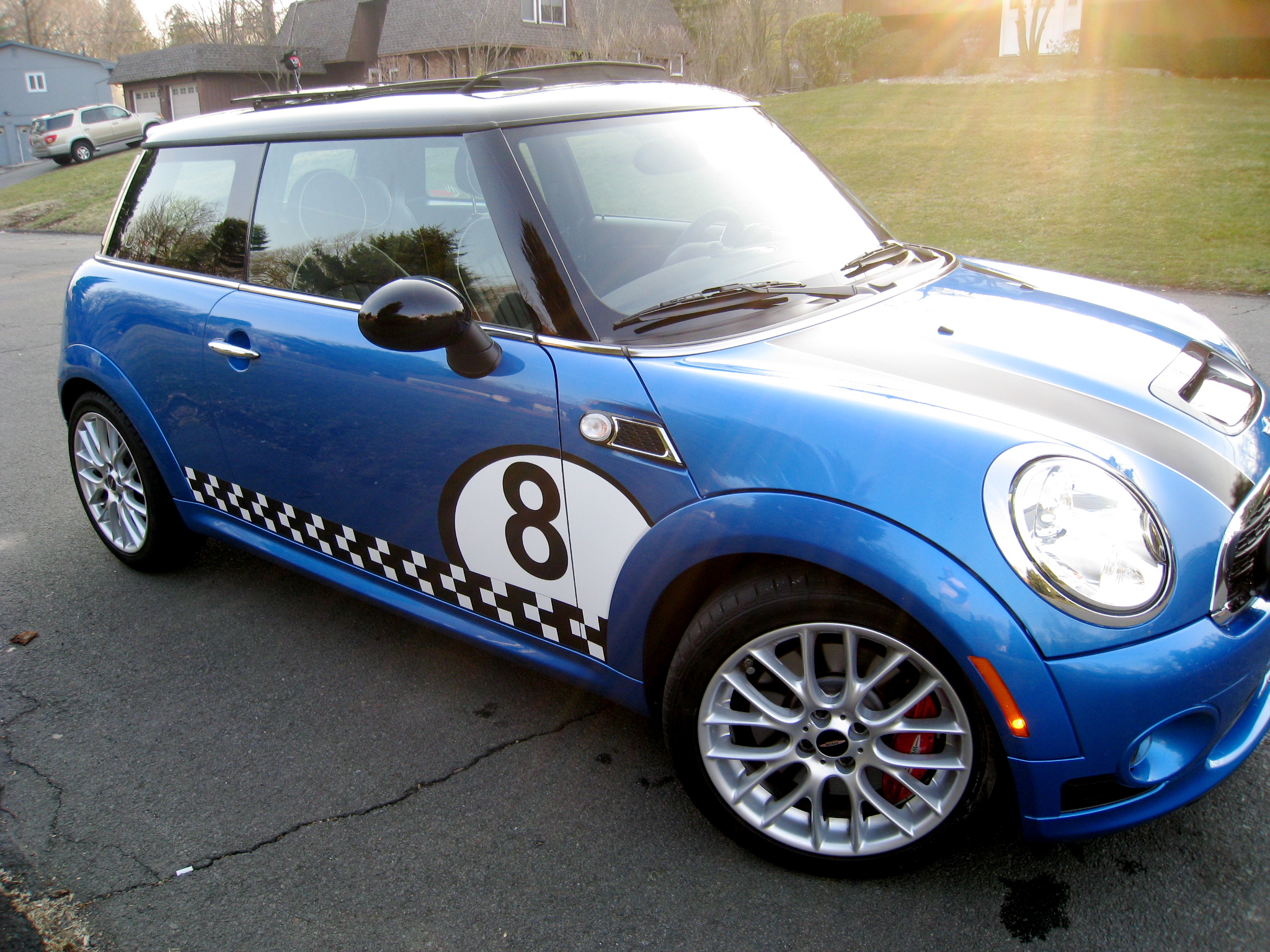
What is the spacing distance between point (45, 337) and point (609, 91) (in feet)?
25.0

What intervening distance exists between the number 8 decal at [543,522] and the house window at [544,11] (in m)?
35.2

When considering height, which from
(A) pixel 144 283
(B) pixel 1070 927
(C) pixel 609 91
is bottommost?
(B) pixel 1070 927

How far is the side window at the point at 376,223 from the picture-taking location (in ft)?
7.91

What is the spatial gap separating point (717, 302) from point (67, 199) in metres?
24.8

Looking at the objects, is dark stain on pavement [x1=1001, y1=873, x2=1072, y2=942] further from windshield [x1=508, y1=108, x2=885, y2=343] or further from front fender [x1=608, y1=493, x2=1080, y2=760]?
windshield [x1=508, y1=108, x2=885, y2=343]

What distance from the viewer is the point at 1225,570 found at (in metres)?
1.77

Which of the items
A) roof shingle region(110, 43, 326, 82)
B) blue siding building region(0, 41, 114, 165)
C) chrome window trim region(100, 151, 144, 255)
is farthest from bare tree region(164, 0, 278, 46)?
chrome window trim region(100, 151, 144, 255)

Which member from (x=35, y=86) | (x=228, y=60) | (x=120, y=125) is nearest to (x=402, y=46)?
(x=228, y=60)

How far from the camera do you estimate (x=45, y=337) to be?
8.32m

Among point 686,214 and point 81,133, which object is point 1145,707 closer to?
point 686,214

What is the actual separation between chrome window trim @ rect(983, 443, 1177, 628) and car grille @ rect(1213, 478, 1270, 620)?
14cm

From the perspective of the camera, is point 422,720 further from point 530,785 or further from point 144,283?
point 144,283

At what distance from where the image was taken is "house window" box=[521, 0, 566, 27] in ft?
111

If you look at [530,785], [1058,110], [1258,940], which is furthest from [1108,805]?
[1058,110]
